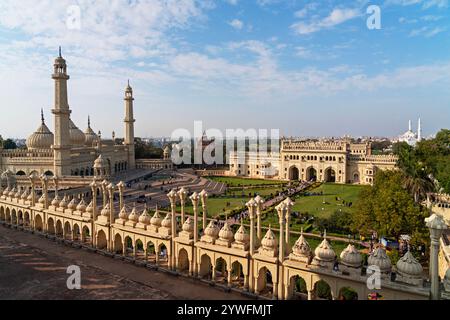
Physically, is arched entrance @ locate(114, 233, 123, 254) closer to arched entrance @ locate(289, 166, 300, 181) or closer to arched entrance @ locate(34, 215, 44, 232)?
arched entrance @ locate(34, 215, 44, 232)

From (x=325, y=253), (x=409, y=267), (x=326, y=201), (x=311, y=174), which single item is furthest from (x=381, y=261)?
(x=311, y=174)

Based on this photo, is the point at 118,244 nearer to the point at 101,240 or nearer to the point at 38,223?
the point at 101,240

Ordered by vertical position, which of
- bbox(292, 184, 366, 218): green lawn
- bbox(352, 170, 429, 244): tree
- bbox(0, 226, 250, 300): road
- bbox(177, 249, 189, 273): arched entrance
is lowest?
bbox(292, 184, 366, 218): green lawn

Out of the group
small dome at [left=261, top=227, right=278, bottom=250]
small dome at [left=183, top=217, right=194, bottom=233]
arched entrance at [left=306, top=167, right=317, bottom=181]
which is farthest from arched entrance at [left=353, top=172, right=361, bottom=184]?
small dome at [left=261, top=227, right=278, bottom=250]

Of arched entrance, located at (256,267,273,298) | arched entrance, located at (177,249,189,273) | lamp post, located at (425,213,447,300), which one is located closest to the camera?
lamp post, located at (425,213,447,300)

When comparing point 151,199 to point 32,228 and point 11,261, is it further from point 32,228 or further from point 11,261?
point 11,261

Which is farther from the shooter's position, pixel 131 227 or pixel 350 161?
pixel 350 161

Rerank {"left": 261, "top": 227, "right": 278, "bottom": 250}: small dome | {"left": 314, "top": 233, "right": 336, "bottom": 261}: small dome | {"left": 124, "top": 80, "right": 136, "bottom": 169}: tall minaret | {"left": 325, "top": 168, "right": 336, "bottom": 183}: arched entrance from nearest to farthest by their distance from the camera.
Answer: {"left": 314, "top": 233, "right": 336, "bottom": 261}: small dome, {"left": 261, "top": 227, "right": 278, "bottom": 250}: small dome, {"left": 325, "top": 168, "right": 336, "bottom": 183}: arched entrance, {"left": 124, "top": 80, "right": 136, "bottom": 169}: tall minaret
